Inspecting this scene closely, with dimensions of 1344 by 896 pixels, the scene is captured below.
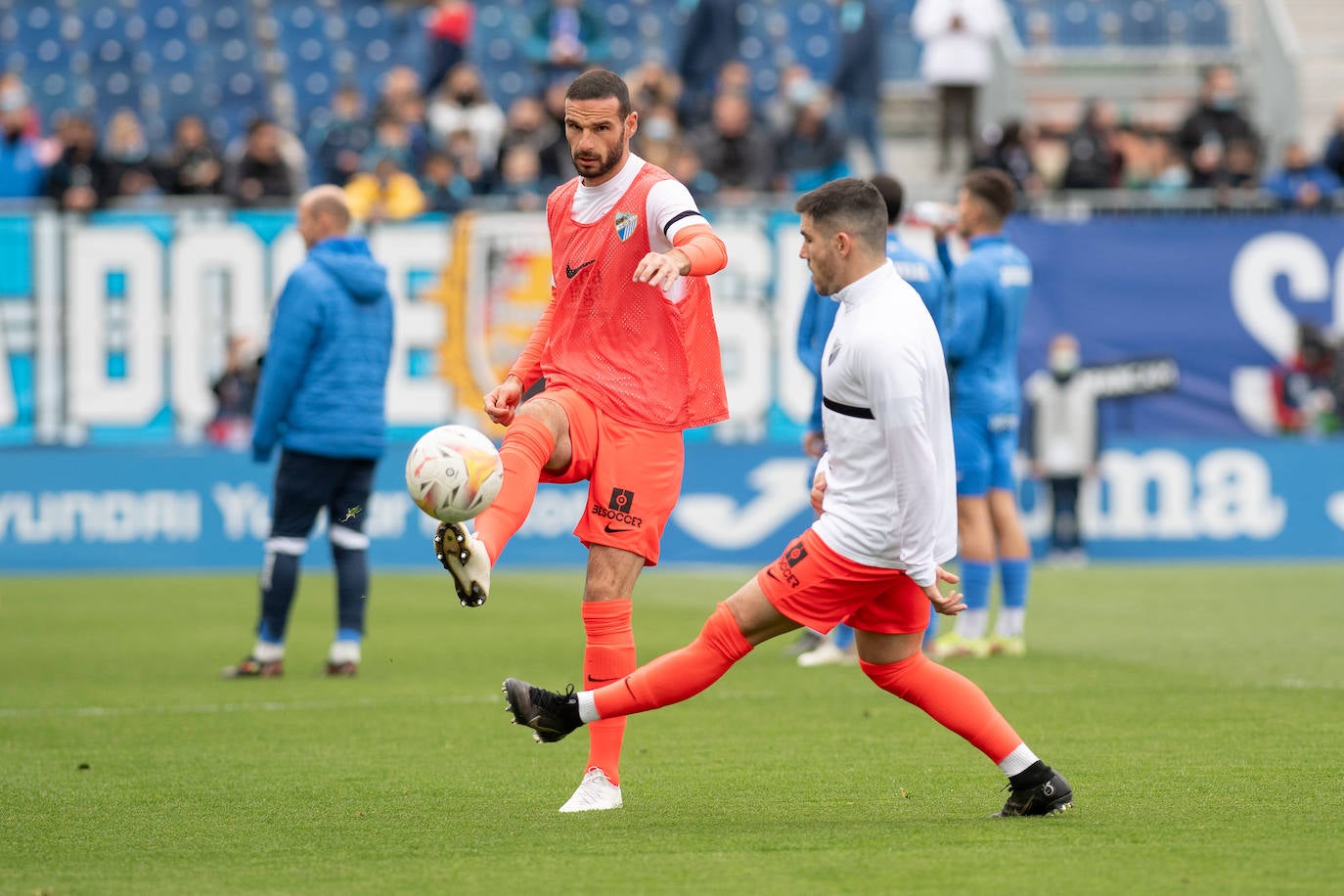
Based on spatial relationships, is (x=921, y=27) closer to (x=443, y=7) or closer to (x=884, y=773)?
(x=443, y=7)

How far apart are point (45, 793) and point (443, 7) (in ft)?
53.2

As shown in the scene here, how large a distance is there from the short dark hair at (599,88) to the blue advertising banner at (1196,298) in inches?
518

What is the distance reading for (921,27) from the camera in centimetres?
2105

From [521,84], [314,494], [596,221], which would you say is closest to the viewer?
[596,221]

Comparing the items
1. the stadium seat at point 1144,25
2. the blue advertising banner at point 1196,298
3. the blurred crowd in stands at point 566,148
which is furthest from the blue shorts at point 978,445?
the stadium seat at point 1144,25

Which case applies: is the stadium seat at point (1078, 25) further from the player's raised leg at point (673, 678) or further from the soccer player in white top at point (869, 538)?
the player's raised leg at point (673, 678)

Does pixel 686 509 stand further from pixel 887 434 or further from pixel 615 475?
pixel 887 434

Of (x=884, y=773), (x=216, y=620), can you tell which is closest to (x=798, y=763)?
(x=884, y=773)

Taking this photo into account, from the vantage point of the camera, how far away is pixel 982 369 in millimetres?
10484

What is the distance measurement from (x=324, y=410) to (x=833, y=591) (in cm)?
488

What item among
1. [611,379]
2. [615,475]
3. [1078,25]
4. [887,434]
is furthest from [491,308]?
[887,434]

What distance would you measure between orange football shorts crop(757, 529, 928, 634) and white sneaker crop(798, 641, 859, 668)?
4841 mm

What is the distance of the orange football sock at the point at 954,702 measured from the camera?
19.4 feet

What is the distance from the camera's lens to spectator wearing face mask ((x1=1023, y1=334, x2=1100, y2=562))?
18.2 m
